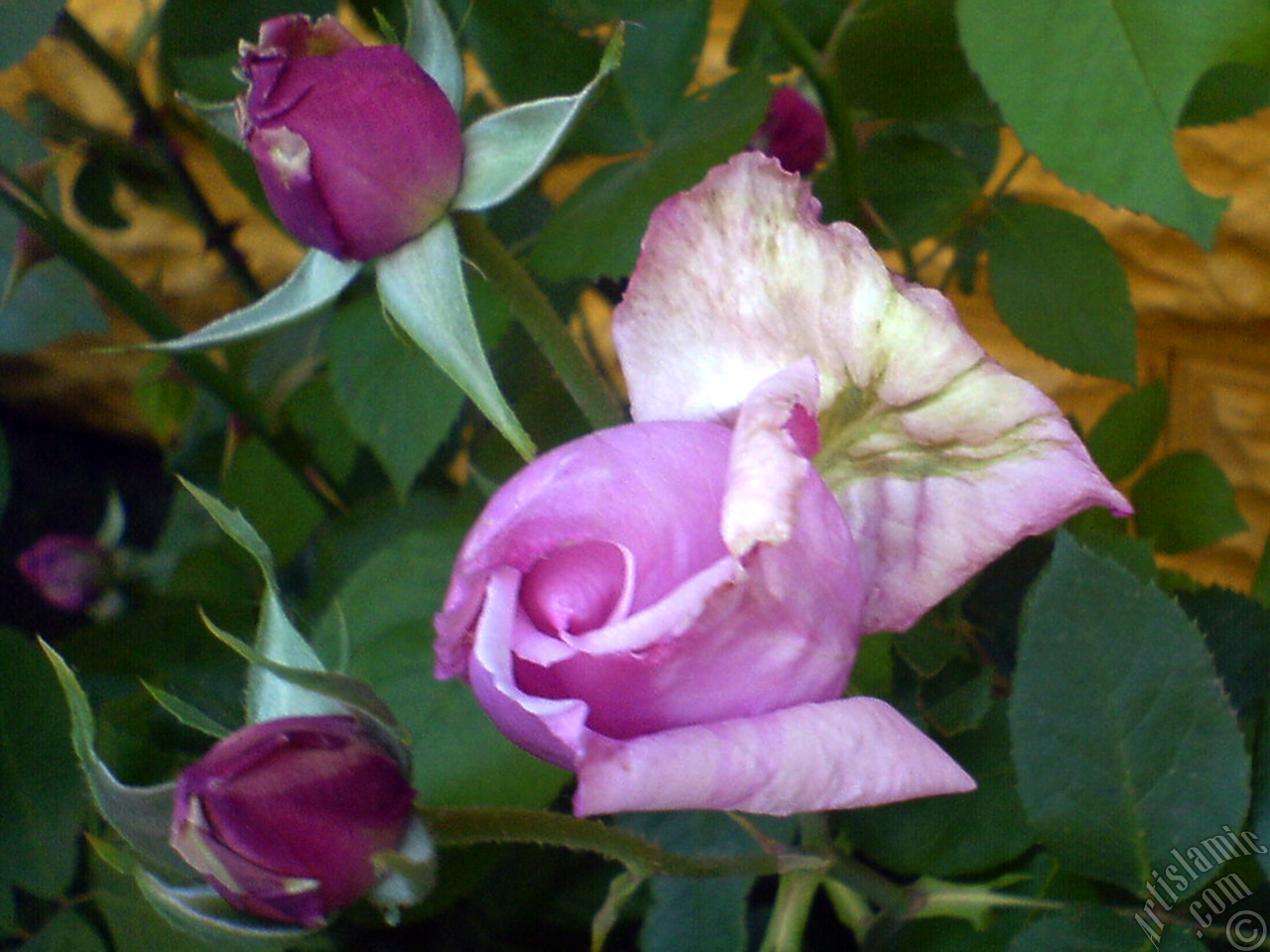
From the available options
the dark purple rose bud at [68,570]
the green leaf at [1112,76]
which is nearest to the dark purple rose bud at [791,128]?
the green leaf at [1112,76]

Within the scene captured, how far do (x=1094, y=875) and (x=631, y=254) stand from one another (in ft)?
0.81

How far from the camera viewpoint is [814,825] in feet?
1.14

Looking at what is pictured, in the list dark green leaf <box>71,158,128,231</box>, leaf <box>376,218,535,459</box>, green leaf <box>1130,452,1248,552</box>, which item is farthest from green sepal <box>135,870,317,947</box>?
dark green leaf <box>71,158,128,231</box>

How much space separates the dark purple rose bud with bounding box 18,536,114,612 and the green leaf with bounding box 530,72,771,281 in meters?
0.45

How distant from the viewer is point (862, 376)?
0.77ft

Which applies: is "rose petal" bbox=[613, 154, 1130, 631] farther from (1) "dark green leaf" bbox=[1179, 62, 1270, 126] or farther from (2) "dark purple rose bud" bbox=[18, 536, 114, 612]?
(2) "dark purple rose bud" bbox=[18, 536, 114, 612]

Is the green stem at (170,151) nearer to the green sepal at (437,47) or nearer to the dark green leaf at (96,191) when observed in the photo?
the dark green leaf at (96,191)

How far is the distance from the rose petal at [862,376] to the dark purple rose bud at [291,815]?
0.34ft

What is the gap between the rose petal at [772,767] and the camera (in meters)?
0.18

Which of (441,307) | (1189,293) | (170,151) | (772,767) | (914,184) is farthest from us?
(1189,293)

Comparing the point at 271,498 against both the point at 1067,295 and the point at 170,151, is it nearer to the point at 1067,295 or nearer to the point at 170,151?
the point at 170,151

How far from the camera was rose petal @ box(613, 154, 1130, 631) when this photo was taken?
8.8 inches

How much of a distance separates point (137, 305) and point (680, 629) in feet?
1.14

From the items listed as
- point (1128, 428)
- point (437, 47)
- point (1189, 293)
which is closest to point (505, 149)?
point (437, 47)
